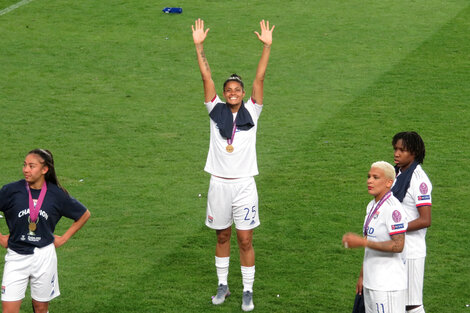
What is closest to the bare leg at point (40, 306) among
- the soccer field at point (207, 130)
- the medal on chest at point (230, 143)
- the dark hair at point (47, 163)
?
the dark hair at point (47, 163)

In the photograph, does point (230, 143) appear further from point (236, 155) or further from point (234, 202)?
point (234, 202)

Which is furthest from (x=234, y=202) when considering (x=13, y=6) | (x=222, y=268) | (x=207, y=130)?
(x=13, y=6)

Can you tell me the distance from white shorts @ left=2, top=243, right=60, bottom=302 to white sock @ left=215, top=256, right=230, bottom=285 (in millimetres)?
1994

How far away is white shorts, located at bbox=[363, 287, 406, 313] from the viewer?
658cm

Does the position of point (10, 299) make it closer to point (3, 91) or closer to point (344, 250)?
point (344, 250)

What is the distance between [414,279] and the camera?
717cm

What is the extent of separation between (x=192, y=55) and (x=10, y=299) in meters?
11.3

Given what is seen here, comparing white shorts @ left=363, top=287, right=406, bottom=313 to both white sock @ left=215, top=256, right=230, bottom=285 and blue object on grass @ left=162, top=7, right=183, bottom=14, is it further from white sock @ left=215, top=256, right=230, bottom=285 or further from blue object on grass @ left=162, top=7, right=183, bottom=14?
blue object on grass @ left=162, top=7, right=183, bottom=14

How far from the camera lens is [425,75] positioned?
53.8 ft

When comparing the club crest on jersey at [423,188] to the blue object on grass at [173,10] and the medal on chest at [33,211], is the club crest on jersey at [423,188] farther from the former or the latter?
the blue object on grass at [173,10]

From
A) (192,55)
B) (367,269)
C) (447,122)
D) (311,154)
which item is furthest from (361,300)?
(192,55)

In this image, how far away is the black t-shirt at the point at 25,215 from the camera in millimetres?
7020

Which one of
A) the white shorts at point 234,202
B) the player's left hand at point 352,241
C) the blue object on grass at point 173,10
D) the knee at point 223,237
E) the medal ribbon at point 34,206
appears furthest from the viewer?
the blue object on grass at point 173,10

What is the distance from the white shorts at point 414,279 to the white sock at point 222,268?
2.10m
